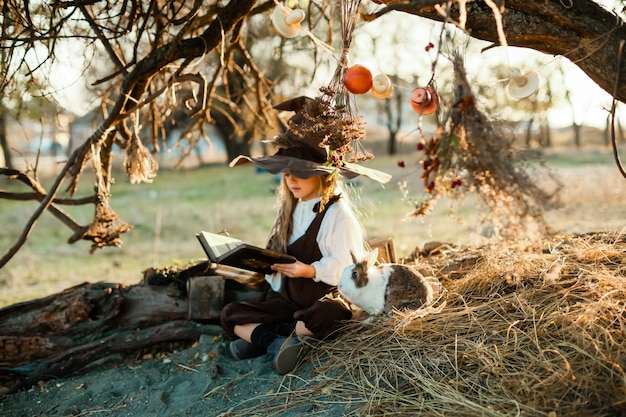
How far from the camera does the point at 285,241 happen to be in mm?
4059

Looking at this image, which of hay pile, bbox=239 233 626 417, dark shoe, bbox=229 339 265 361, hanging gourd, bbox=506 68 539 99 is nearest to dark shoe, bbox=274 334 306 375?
hay pile, bbox=239 233 626 417

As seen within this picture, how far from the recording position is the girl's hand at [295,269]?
147 inches

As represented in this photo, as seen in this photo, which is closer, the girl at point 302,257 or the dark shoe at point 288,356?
the dark shoe at point 288,356

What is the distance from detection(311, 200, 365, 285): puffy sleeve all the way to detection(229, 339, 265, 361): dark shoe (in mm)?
609

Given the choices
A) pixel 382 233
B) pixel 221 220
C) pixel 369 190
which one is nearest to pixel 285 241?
pixel 382 233

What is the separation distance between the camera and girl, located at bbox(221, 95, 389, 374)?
3725mm

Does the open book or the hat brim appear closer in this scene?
the open book

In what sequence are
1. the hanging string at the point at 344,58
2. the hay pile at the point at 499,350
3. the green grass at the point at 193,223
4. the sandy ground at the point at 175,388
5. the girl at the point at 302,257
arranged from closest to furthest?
the hay pile at the point at 499,350 < the sandy ground at the point at 175,388 < the hanging string at the point at 344,58 < the girl at the point at 302,257 < the green grass at the point at 193,223

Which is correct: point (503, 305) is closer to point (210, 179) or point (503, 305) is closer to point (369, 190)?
point (369, 190)

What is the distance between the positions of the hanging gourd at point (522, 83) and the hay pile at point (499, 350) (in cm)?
107

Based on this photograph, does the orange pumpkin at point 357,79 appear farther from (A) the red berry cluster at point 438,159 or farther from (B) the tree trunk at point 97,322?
(B) the tree trunk at point 97,322

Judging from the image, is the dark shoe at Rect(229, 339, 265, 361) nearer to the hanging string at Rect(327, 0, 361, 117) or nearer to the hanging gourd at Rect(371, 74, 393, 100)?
the hanging string at Rect(327, 0, 361, 117)

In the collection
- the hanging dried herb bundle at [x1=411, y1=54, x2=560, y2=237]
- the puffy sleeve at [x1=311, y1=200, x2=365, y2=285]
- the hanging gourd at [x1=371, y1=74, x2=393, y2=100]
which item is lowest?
the puffy sleeve at [x1=311, y1=200, x2=365, y2=285]

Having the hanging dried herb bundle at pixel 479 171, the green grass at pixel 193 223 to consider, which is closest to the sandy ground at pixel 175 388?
the green grass at pixel 193 223
